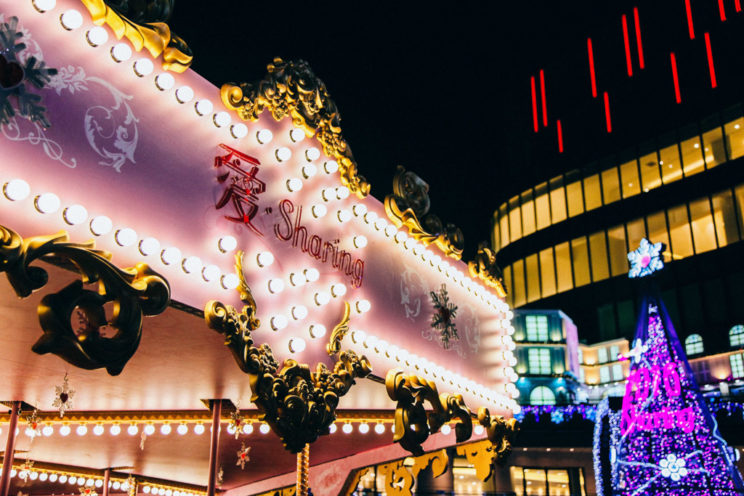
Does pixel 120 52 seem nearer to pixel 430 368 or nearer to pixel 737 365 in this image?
pixel 430 368

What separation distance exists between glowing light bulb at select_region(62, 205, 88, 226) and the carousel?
1cm

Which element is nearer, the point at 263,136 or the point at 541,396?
the point at 263,136

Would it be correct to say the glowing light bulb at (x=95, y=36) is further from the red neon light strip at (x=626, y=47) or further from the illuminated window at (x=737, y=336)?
the red neon light strip at (x=626, y=47)

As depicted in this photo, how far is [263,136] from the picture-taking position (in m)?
5.19

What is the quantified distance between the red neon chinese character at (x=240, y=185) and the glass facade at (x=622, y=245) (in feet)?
92.2

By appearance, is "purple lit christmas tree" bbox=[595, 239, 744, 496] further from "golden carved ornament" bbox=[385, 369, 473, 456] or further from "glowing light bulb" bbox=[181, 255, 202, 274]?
"glowing light bulb" bbox=[181, 255, 202, 274]

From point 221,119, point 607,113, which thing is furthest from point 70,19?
point 607,113

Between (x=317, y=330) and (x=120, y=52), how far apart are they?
8.58 ft

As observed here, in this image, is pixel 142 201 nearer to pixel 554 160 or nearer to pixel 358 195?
pixel 358 195

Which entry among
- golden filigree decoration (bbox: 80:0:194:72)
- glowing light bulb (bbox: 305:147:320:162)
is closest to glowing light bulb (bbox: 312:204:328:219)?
glowing light bulb (bbox: 305:147:320:162)

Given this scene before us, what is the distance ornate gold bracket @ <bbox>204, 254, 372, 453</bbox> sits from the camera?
441 cm

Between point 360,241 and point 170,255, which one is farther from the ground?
point 360,241

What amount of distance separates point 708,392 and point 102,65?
2570 cm

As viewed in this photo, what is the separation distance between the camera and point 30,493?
14.5 metres
